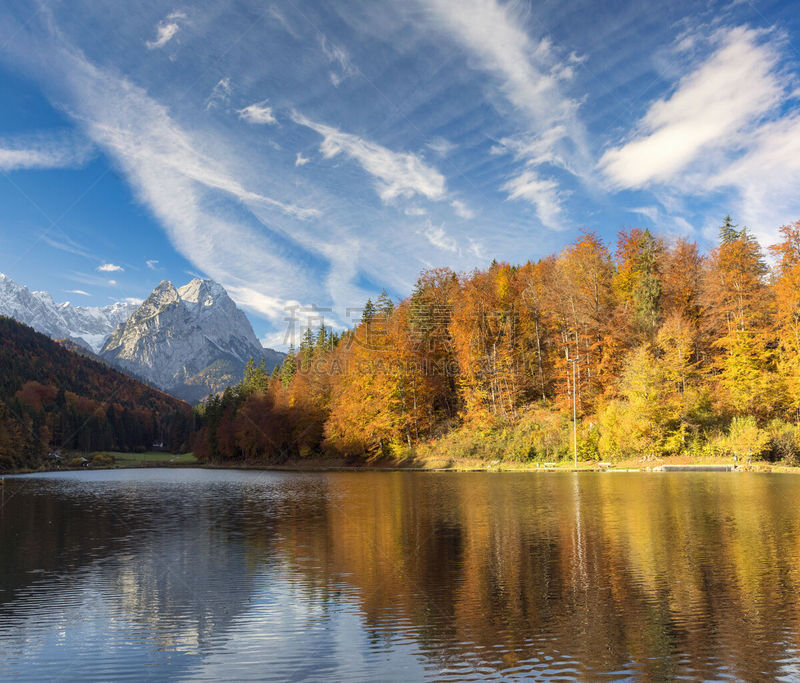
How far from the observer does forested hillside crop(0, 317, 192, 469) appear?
407ft


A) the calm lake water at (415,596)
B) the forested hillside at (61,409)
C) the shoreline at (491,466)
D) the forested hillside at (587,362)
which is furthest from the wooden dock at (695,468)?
the forested hillside at (61,409)

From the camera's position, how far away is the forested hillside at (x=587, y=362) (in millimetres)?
51344

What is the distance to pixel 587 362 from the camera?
60844 millimetres

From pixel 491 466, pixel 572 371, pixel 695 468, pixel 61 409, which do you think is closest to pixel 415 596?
pixel 695 468

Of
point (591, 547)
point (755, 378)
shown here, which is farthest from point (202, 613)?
point (755, 378)

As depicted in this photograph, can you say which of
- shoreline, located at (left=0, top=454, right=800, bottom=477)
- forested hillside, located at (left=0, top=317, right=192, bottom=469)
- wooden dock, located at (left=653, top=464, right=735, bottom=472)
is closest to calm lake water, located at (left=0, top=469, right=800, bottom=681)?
wooden dock, located at (left=653, top=464, right=735, bottom=472)

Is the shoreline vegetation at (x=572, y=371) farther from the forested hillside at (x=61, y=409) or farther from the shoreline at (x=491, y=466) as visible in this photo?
the forested hillside at (x=61, y=409)

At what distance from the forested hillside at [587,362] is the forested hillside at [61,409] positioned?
76.7 meters

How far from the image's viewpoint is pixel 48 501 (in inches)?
1537

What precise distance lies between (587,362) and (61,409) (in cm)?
15422

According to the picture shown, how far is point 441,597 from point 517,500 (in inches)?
754

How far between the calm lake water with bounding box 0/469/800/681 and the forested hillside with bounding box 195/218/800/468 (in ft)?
91.2

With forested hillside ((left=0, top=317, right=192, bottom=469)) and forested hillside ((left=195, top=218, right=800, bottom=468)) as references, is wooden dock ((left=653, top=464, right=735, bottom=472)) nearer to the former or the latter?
forested hillside ((left=195, top=218, right=800, bottom=468))

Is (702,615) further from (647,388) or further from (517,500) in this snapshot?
(647,388)
